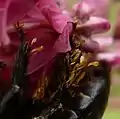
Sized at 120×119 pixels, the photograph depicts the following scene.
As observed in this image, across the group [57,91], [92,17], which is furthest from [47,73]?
[92,17]

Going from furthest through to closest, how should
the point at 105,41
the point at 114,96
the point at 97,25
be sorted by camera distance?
the point at 114,96 < the point at 105,41 < the point at 97,25

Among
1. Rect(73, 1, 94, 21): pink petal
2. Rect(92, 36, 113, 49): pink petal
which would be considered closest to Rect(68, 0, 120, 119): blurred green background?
Rect(92, 36, 113, 49): pink petal

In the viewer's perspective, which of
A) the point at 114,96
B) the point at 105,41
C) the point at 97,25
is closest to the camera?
the point at 97,25

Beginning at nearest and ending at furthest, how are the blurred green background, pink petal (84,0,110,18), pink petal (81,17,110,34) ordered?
1. pink petal (81,17,110,34)
2. pink petal (84,0,110,18)
3. the blurred green background

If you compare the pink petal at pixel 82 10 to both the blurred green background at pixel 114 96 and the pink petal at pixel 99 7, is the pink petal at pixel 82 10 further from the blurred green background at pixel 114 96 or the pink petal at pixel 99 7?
the blurred green background at pixel 114 96

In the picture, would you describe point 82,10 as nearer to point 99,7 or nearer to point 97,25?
point 97,25

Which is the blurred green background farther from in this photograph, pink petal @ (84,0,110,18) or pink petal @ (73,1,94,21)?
pink petal @ (73,1,94,21)

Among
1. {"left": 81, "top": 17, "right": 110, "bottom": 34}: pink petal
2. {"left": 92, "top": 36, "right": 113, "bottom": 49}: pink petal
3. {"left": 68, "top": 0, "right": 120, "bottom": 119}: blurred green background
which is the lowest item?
{"left": 68, "top": 0, "right": 120, "bottom": 119}: blurred green background

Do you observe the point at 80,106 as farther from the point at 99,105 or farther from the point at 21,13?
the point at 21,13

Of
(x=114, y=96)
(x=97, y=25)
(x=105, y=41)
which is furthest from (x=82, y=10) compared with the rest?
(x=114, y=96)

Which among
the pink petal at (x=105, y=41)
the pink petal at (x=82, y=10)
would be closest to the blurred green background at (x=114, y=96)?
the pink petal at (x=105, y=41)

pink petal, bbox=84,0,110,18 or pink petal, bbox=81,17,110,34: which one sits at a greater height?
pink petal, bbox=84,0,110,18

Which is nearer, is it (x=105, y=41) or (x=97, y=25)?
(x=97, y=25)
